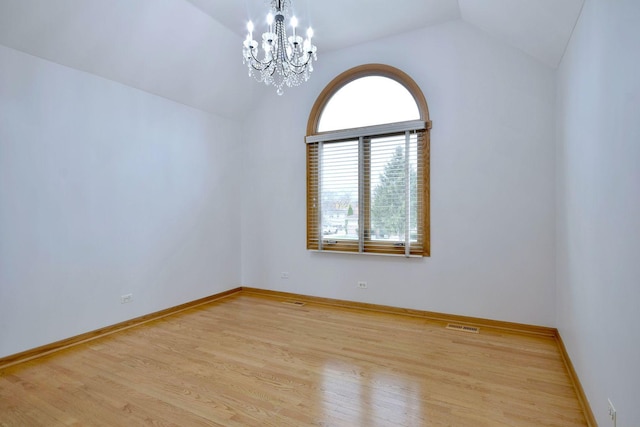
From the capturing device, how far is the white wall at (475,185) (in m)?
3.43

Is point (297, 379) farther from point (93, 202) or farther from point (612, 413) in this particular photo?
point (93, 202)

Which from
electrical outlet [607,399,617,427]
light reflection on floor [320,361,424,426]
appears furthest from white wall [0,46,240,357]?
electrical outlet [607,399,617,427]

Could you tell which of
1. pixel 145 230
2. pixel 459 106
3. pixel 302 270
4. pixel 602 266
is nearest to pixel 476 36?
pixel 459 106

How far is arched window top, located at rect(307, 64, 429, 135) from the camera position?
4.13 metres

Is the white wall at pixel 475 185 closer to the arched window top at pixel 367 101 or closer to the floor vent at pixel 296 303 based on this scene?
the arched window top at pixel 367 101

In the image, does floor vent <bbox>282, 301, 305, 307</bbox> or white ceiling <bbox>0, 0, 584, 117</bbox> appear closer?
white ceiling <bbox>0, 0, 584, 117</bbox>

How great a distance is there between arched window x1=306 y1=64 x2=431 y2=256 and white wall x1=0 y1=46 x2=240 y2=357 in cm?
161

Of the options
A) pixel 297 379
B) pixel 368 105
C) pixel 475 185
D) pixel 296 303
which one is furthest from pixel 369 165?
pixel 297 379

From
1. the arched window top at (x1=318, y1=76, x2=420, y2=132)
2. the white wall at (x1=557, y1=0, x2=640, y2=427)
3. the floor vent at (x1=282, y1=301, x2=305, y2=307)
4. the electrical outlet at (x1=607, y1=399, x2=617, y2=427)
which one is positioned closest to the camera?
the white wall at (x1=557, y1=0, x2=640, y2=427)

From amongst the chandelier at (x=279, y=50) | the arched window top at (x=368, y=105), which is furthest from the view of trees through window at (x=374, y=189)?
the chandelier at (x=279, y=50)

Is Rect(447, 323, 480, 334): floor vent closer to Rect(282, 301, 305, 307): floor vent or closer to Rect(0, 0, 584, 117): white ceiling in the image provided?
Rect(282, 301, 305, 307): floor vent

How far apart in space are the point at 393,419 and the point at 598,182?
186cm

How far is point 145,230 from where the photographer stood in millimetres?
3994

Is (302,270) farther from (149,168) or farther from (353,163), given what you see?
(149,168)
